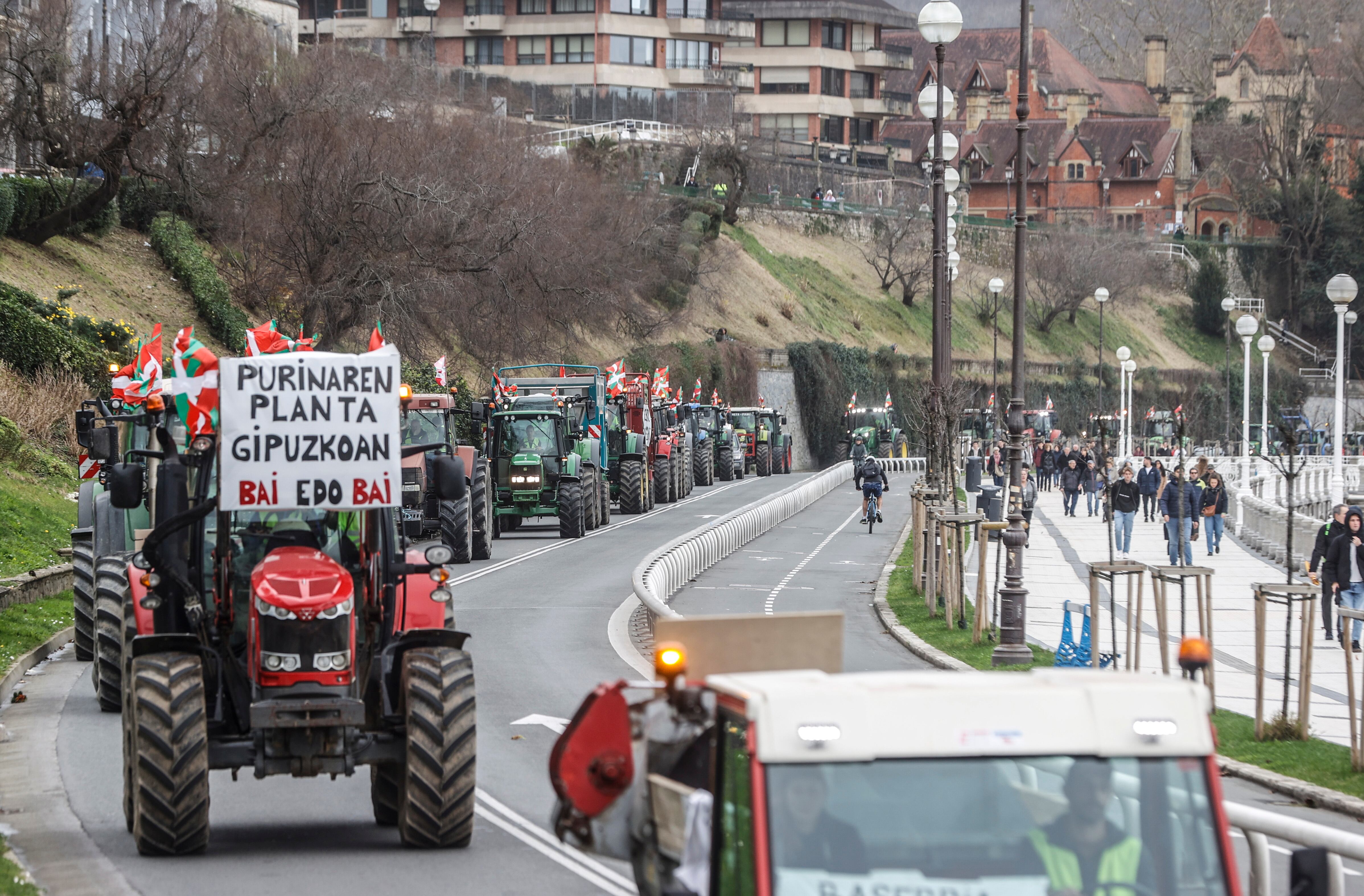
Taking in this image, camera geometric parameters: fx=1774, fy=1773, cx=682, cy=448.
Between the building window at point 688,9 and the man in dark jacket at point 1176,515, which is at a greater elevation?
the building window at point 688,9

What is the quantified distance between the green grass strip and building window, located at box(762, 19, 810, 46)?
100 metres

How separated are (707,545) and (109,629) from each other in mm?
18198

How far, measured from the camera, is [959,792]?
5250 millimetres

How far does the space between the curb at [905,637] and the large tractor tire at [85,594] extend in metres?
9.07

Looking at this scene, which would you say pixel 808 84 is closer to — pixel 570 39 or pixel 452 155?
pixel 570 39

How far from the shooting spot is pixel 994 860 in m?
5.21

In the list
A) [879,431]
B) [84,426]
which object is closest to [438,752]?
[84,426]

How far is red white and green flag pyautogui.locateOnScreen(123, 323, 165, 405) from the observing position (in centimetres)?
1972

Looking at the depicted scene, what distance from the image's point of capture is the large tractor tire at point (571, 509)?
36906 mm

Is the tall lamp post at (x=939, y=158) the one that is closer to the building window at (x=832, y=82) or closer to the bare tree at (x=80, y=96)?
the bare tree at (x=80, y=96)

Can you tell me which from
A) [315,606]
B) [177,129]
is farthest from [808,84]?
[315,606]

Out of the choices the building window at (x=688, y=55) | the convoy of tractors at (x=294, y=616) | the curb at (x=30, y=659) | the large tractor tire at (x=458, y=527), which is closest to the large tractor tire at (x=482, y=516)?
the large tractor tire at (x=458, y=527)

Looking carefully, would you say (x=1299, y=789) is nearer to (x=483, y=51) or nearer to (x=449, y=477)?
(x=449, y=477)

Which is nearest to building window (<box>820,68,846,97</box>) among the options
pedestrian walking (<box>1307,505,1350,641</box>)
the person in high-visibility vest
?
pedestrian walking (<box>1307,505,1350,641</box>)
